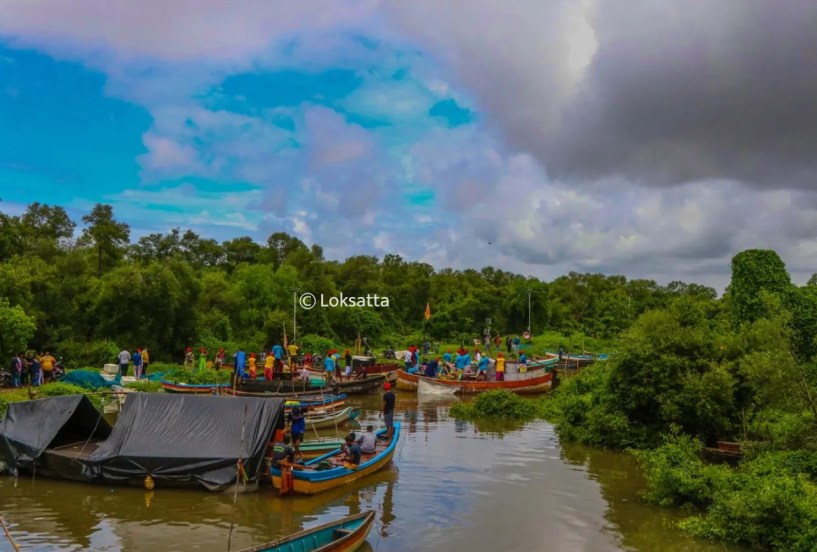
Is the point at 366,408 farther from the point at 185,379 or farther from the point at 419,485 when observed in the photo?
the point at 419,485

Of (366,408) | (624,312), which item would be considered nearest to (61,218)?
(366,408)

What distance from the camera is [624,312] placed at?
6769 cm

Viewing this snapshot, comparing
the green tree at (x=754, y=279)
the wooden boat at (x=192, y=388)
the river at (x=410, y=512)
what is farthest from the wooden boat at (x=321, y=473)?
the green tree at (x=754, y=279)

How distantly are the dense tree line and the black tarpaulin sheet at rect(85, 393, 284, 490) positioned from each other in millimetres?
17687

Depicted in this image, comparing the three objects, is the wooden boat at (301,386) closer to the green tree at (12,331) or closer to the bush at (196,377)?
the bush at (196,377)

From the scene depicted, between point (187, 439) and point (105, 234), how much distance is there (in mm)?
40847

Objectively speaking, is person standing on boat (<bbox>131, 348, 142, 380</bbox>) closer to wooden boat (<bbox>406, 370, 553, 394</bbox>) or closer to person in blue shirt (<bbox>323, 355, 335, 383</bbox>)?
person in blue shirt (<bbox>323, 355, 335, 383</bbox>)

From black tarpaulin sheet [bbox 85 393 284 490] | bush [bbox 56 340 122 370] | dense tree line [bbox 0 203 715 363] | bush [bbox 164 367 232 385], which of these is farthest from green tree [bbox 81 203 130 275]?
black tarpaulin sheet [bbox 85 393 284 490]

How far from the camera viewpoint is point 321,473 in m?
15.4

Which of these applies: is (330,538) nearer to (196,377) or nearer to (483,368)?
(196,377)

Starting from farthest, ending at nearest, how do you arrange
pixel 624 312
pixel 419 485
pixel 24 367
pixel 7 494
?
1. pixel 624 312
2. pixel 24 367
3. pixel 419 485
4. pixel 7 494

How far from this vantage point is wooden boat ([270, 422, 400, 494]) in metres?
15.1

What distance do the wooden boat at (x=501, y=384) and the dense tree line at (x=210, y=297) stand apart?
54.7 ft

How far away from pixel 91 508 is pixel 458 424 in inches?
588
